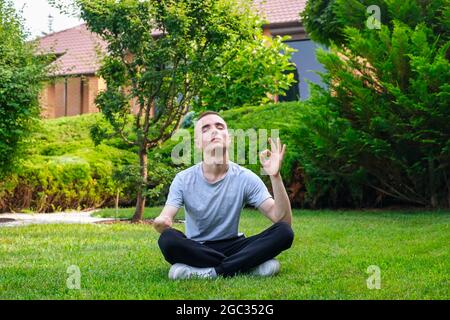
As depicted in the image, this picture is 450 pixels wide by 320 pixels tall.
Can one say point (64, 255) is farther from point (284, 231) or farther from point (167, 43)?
point (167, 43)

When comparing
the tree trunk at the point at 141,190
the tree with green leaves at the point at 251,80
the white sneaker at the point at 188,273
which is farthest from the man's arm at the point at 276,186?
the tree with green leaves at the point at 251,80

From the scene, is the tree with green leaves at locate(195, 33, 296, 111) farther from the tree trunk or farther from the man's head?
the man's head

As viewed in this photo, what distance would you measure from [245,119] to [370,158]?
Result: 12.3 feet

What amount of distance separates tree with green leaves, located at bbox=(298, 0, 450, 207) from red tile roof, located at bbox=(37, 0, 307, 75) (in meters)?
6.67

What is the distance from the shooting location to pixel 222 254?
5.45 m

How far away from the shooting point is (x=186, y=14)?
34.7 ft

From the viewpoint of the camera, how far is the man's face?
5.32 meters

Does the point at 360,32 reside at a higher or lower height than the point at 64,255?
higher

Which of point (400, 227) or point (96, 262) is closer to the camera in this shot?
point (96, 262)

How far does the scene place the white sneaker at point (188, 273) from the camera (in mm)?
5238

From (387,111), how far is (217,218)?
5245 millimetres

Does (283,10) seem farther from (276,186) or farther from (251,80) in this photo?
(276,186)

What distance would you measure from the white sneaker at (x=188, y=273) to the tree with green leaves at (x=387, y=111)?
5300 millimetres
